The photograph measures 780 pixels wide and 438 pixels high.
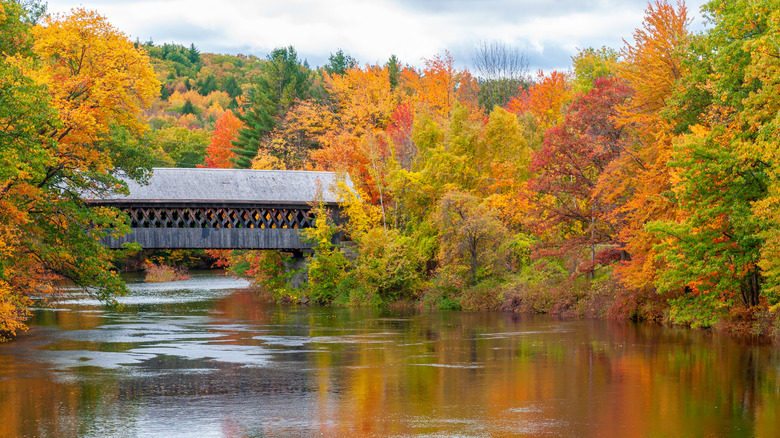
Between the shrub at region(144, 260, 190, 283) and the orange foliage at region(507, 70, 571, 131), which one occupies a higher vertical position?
the orange foliage at region(507, 70, 571, 131)

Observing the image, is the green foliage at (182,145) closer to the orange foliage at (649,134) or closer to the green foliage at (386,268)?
the green foliage at (386,268)

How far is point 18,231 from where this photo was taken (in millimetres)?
22266

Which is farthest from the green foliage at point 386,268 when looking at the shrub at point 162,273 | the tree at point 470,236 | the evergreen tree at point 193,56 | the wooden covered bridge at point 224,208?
the evergreen tree at point 193,56

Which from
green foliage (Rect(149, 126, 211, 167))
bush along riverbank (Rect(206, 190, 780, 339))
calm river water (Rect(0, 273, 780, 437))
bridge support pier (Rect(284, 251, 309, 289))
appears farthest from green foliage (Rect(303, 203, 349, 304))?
green foliage (Rect(149, 126, 211, 167))

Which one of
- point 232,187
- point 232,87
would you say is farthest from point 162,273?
point 232,87

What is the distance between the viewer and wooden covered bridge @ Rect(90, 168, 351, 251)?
130 feet

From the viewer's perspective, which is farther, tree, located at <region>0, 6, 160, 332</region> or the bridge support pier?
the bridge support pier

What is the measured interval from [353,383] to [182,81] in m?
111

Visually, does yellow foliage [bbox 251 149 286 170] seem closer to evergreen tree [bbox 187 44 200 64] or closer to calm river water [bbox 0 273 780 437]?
calm river water [bbox 0 273 780 437]

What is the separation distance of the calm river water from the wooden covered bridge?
9.92 meters

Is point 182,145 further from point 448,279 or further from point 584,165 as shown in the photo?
point 584,165

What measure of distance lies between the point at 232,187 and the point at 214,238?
9.07 ft

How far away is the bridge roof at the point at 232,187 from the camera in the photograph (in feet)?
129

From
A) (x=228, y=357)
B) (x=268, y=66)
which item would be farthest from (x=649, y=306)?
(x=268, y=66)
